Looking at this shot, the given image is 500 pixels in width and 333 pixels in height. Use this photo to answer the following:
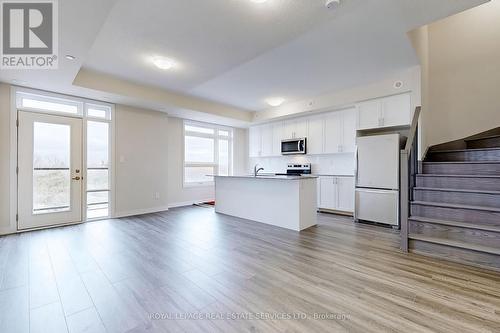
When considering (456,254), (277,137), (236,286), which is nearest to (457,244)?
(456,254)

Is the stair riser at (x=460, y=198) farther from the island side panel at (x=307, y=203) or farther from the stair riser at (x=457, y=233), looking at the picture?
the island side panel at (x=307, y=203)

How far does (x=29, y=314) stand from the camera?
173cm

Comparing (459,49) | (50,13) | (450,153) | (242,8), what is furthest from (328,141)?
(50,13)

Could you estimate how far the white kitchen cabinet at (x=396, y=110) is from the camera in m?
4.20

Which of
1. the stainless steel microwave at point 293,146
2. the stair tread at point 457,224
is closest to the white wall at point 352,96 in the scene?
the stainless steel microwave at point 293,146

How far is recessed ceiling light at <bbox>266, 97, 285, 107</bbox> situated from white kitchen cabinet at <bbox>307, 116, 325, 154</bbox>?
94 centimetres

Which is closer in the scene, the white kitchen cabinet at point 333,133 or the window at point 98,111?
the window at point 98,111

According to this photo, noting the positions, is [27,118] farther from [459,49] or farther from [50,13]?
[459,49]

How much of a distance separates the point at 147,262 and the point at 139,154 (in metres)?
3.43

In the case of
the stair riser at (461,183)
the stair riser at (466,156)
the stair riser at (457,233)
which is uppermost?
the stair riser at (466,156)

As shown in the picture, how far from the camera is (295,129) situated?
6.40m

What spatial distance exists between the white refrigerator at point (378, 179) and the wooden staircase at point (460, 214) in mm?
736

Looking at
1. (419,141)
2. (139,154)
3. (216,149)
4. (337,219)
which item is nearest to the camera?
(419,141)

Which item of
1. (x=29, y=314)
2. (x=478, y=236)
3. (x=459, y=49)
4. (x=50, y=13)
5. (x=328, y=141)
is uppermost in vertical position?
(x=459, y=49)
